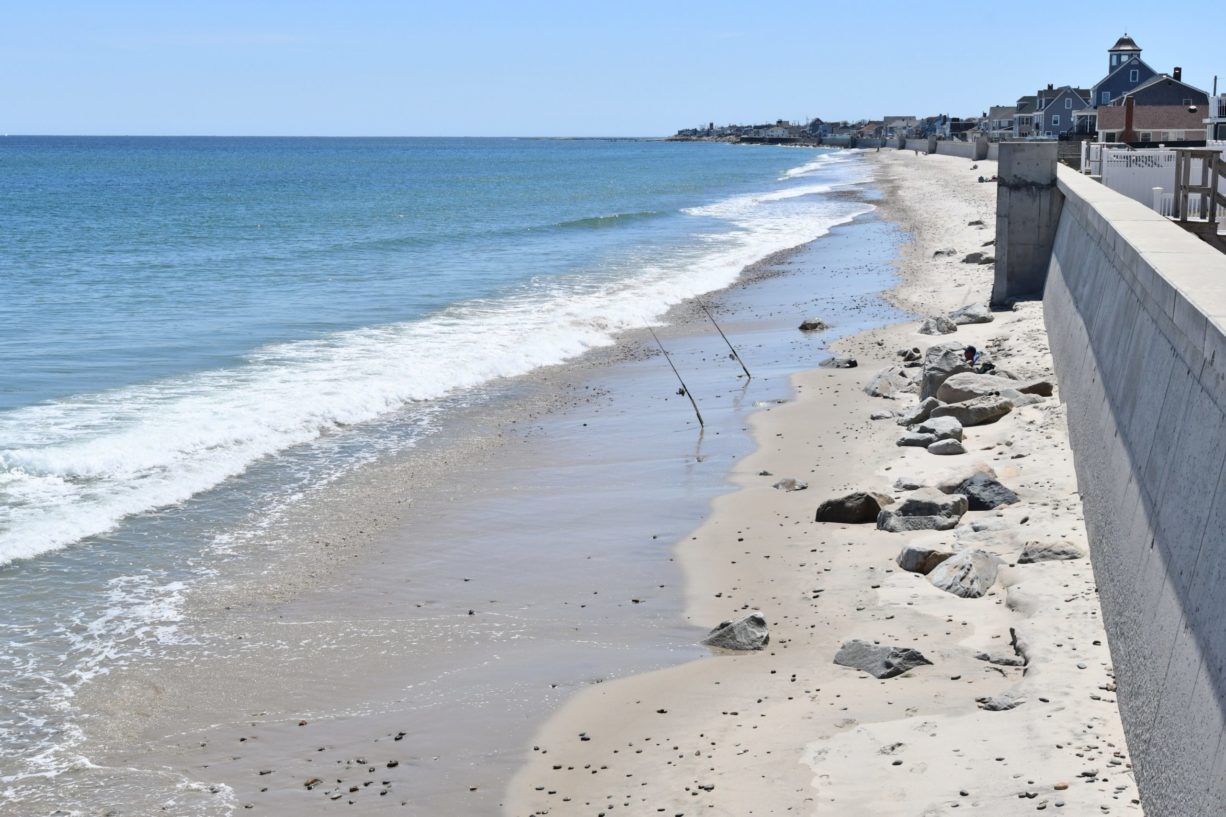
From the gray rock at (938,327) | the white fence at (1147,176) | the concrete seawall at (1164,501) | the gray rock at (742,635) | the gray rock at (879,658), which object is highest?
the white fence at (1147,176)

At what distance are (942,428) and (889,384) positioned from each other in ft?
11.0

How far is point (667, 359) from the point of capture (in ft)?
64.6

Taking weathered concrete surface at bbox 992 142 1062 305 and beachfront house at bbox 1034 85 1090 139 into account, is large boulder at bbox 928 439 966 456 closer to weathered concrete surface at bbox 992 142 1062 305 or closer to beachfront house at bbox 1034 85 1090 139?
weathered concrete surface at bbox 992 142 1062 305

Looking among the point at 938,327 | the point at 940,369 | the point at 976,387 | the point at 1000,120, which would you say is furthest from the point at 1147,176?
the point at 1000,120

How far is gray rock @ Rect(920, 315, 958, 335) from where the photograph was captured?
1955 centimetres

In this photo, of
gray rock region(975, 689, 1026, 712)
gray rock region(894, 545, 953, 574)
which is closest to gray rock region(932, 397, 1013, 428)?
gray rock region(894, 545, 953, 574)

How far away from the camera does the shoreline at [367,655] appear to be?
23.8 feet

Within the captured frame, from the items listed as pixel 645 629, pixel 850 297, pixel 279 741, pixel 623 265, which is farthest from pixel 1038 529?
pixel 623 265

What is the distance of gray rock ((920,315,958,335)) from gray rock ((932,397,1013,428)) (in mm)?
6099

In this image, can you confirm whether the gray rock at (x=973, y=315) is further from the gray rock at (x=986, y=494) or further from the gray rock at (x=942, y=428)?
the gray rock at (x=986, y=494)

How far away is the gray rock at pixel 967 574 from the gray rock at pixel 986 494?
1387 mm

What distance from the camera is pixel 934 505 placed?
10.5 metres

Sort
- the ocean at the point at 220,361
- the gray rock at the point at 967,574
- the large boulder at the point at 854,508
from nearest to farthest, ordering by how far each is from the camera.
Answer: the gray rock at the point at 967,574
the ocean at the point at 220,361
the large boulder at the point at 854,508

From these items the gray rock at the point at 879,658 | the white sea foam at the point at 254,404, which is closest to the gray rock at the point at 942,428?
the gray rock at the point at 879,658
